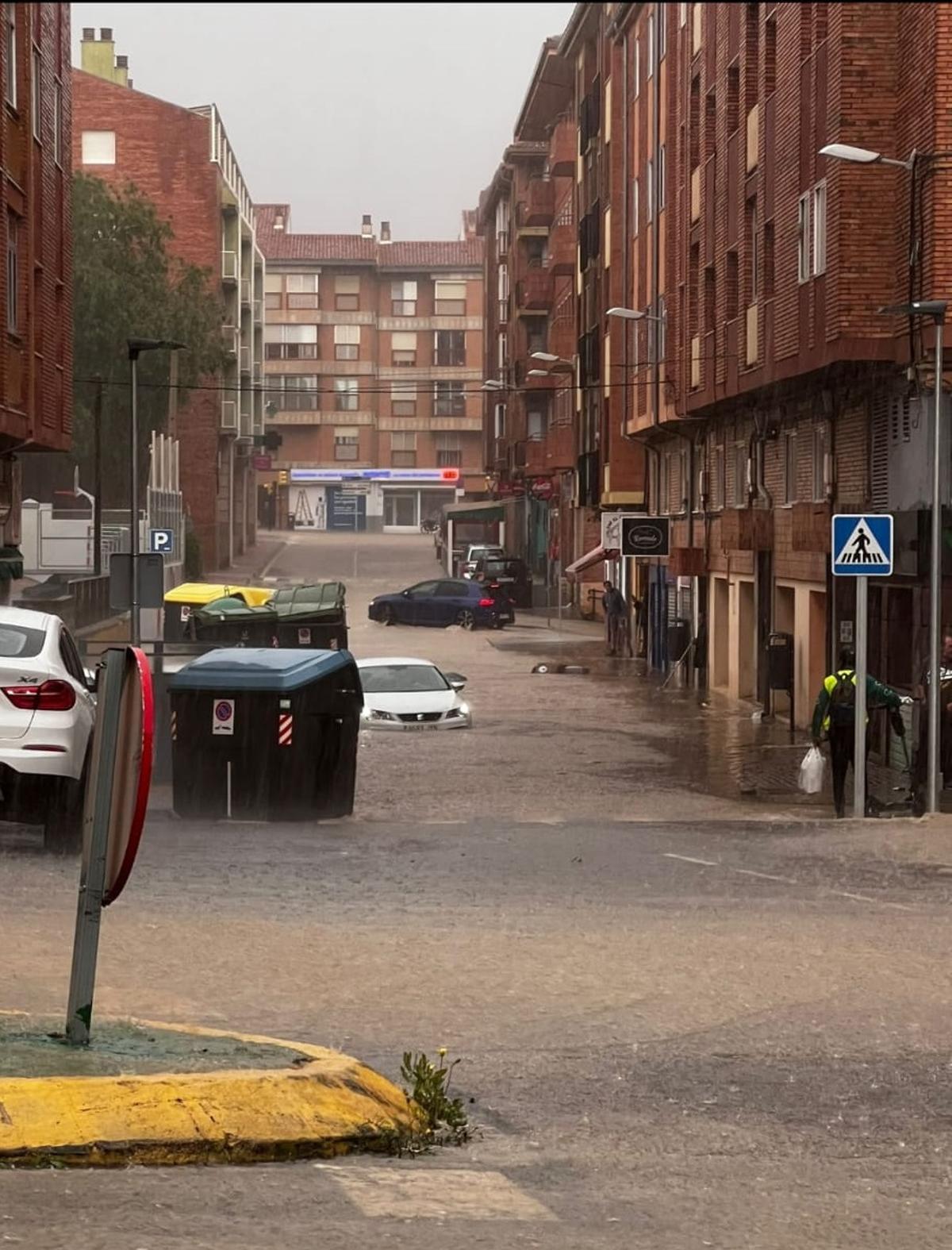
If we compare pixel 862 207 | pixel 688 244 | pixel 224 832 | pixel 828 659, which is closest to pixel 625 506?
pixel 688 244

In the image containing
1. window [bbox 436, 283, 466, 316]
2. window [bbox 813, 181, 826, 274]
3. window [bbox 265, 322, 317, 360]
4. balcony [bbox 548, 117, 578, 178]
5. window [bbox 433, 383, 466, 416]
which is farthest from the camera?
window [bbox 433, 383, 466, 416]

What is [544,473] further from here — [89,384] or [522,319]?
[89,384]

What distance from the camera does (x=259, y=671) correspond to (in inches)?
747

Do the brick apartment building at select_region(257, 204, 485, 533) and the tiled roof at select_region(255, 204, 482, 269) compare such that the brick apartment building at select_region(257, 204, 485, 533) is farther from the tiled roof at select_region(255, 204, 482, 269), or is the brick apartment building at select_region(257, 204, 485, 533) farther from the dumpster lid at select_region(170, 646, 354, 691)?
the dumpster lid at select_region(170, 646, 354, 691)

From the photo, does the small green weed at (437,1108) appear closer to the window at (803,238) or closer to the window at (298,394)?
the window at (803,238)

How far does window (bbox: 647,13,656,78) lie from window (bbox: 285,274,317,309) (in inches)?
3312

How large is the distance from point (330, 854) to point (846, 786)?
864 centimetres

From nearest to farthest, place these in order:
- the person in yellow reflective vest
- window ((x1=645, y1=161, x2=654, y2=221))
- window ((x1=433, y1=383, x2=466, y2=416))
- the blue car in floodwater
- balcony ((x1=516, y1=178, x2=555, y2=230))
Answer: the person in yellow reflective vest
window ((x1=645, y1=161, x2=654, y2=221))
the blue car in floodwater
balcony ((x1=516, y1=178, x2=555, y2=230))
window ((x1=433, y1=383, x2=466, y2=416))

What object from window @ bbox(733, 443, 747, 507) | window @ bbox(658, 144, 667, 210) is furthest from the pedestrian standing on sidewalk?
window @ bbox(733, 443, 747, 507)

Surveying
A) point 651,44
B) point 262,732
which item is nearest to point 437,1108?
point 262,732

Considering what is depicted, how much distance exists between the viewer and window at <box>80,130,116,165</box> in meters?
86.9

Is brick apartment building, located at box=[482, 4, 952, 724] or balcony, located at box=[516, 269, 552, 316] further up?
balcony, located at box=[516, 269, 552, 316]

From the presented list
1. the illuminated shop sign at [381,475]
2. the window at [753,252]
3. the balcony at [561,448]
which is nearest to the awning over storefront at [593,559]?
the balcony at [561,448]

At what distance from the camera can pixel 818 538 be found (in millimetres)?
31125
